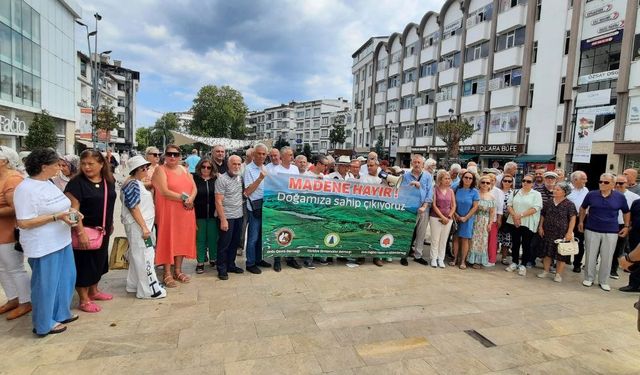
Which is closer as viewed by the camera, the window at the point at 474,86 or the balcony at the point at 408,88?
the window at the point at 474,86

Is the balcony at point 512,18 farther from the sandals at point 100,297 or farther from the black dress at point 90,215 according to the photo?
the sandals at point 100,297

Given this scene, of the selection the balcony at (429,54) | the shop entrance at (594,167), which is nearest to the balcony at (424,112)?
the balcony at (429,54)

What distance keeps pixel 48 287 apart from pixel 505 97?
28.7m

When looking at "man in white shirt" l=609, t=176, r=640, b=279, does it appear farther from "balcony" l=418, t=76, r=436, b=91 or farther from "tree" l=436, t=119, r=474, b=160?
"balcony" l=418, t=76, r=436, b=91

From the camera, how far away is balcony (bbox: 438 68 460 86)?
31.3 metres

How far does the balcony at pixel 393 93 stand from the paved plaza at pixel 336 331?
37.4 meters

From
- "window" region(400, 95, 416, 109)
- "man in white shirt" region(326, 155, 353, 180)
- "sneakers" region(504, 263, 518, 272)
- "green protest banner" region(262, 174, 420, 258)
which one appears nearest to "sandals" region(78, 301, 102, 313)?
"green protest banner" region(262, 174, 420, 258)

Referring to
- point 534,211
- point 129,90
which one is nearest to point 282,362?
point 534,211

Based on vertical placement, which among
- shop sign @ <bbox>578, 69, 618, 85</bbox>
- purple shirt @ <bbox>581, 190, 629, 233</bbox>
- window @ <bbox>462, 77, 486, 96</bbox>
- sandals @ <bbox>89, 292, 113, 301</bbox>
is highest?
window @ <bbox>462, 77, 486, 96</bbox>

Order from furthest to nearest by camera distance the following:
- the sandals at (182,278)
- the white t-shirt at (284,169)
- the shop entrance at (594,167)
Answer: the shop entrance at (594,167) < the white t-shirt at (284,169) < the sandals at (182,278)

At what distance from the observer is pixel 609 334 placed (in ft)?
12.4

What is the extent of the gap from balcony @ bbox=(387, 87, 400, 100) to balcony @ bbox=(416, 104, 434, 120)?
4.79 metres

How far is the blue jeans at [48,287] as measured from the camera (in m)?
3.19

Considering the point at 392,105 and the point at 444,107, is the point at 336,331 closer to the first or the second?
the point at 444,107
